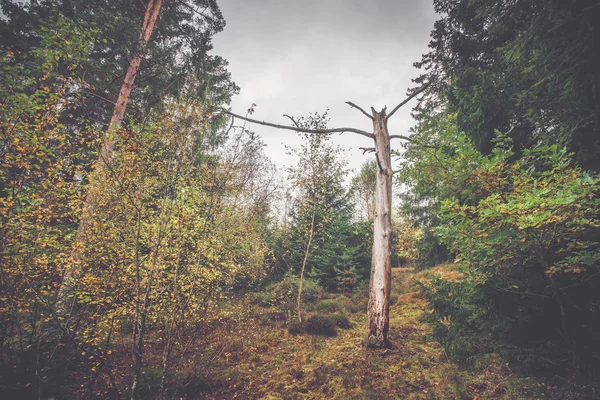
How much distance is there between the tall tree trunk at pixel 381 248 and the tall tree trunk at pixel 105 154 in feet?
17.2

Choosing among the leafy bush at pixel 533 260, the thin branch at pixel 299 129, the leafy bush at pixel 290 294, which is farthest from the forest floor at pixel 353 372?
the thin branch at pixel 299 129

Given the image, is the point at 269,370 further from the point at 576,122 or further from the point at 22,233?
the point at 576,122

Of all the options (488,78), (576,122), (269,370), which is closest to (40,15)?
(269,370)

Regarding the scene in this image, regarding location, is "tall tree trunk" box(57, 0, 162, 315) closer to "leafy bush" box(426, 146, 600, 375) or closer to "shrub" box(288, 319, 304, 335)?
"leafy bush" box(426, 146, 600, 375)

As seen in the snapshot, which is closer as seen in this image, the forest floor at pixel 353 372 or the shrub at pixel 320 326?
the forest floor at pixel 353 372

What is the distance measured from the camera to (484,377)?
354 cm

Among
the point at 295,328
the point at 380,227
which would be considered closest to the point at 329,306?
the point at 295,328

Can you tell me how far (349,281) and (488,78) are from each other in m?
9.51

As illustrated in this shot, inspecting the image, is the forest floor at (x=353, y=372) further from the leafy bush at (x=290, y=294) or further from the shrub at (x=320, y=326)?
the leafy bush at (x=290, y=294)

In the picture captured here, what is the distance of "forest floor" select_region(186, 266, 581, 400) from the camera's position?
3.34 meters

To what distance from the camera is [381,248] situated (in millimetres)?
5098

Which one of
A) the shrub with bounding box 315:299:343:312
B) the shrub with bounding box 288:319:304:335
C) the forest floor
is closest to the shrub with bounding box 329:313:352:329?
the forest floor

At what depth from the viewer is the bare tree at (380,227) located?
4797mm

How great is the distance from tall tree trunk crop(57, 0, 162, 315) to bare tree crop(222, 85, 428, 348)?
2.56 metres
